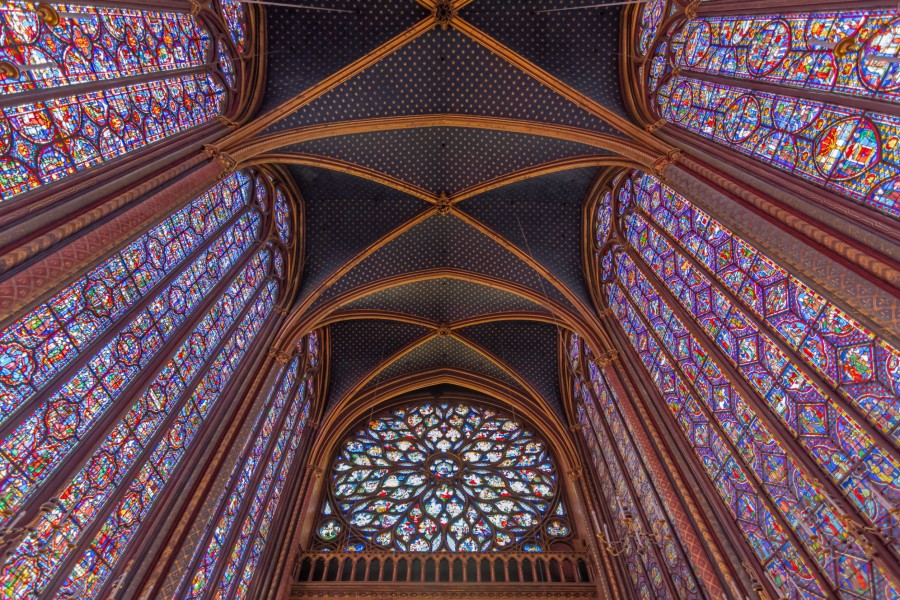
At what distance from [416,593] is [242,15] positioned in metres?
12.4

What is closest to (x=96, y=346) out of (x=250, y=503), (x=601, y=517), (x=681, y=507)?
(x=250, y=503)

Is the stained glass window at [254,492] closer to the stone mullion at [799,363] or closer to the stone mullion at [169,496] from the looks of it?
the stone mullion at [169,496]

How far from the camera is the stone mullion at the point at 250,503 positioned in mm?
8839

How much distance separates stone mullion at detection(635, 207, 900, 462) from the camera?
5.35m

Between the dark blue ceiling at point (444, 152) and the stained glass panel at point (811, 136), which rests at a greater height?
the dark blue ceiling at point (444, 152)

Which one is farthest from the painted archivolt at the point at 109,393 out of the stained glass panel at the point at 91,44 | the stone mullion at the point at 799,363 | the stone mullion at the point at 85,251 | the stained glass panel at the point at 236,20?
the stone mullion at the point at 799,363

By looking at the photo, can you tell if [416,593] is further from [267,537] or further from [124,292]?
[124,292]

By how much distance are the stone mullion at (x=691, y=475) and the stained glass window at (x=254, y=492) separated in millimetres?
7441

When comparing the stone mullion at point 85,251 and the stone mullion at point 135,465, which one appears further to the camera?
the stone mullion at point 135,465

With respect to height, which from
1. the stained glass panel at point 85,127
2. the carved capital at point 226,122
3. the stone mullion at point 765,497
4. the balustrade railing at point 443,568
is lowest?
the stone mullion at point 765,497

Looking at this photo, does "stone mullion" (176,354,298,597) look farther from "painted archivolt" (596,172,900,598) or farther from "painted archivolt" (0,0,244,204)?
"painted archivolt" (596,172,900,598)

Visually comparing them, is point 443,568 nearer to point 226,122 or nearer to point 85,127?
point 226,122

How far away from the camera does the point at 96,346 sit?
6.69 meters

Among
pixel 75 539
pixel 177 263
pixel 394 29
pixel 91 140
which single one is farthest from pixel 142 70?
pixel 75 539
